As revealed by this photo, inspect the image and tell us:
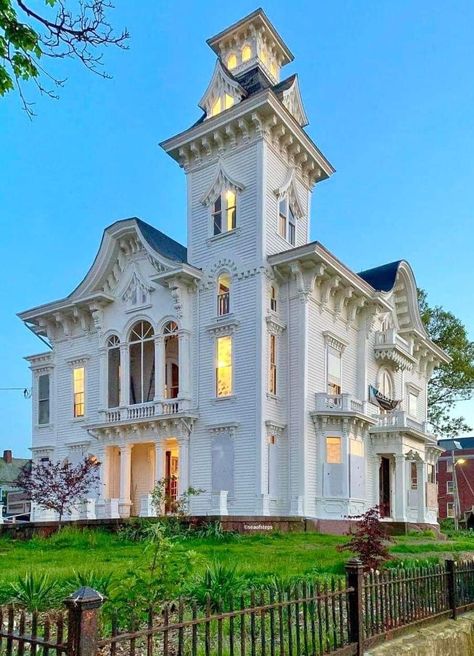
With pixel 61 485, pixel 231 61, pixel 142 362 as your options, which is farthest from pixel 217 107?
pixel 61 485

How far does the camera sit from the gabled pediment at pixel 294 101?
98.0 ft

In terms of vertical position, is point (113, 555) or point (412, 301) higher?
point (412, 301)

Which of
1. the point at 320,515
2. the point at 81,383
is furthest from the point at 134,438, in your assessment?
the point at 320,515

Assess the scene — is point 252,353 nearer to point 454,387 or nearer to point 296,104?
point 296,104

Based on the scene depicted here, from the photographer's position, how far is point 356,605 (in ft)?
24.1

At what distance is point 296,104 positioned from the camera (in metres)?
31.2

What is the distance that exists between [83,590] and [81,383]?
28556 mm

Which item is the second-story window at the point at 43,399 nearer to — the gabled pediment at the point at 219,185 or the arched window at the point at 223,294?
the arched window at the point at 223,294

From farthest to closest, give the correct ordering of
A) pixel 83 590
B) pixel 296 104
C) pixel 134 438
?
1. pixel 296 104
2. pixel 134 438
3. pixel 83 590

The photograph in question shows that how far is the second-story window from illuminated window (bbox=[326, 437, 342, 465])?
14197 mm

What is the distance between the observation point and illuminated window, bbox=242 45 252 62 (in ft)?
104

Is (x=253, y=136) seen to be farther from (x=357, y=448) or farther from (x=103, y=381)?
(x=357, y=448)

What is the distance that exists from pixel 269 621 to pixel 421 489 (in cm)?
Result: 2557

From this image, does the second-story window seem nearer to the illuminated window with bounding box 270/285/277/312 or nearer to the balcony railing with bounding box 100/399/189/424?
the balcony railing with bounding box 100/399/189/424
